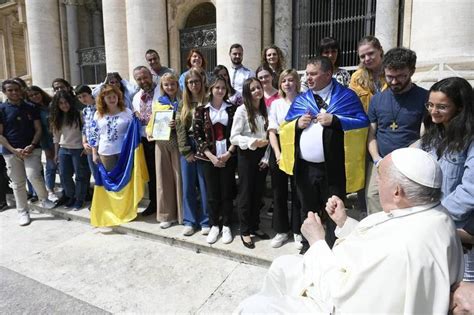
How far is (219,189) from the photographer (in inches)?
161

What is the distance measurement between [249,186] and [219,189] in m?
0.45

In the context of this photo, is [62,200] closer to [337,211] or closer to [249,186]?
[249,186]

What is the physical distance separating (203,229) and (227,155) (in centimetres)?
106

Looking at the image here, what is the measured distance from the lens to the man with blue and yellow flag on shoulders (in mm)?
3006

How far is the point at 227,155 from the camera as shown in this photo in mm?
3902

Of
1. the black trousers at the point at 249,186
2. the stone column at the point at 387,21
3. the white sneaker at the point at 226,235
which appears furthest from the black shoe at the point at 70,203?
the stone column at the point at 387,21

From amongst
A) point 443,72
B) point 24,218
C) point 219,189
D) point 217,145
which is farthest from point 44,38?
point 443,72

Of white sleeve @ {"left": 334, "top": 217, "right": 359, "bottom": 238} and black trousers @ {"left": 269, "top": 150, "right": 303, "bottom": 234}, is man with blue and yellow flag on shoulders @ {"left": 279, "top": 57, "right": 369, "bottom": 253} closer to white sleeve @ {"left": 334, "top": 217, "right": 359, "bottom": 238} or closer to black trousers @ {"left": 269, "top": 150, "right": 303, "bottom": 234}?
black trousers @ {"left": 269, "top": 150, "right": 303, "bottom": 234}

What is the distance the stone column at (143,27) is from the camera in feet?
32.5

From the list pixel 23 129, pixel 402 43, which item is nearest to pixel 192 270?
pixel 23 129

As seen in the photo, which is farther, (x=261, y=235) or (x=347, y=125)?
(x=261, y=235)

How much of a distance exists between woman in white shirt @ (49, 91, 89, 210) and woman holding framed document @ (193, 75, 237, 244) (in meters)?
2.52

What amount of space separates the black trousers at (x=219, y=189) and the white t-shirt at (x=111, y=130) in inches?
56.7

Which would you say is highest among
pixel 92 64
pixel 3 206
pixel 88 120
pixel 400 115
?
pixel 92 64
